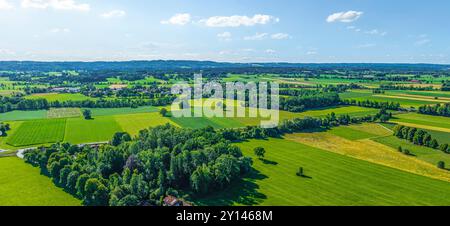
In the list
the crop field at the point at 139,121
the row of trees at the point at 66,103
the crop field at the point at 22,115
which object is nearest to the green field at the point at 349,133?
the crop field at the point at 139,121

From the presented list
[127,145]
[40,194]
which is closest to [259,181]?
[127,145]

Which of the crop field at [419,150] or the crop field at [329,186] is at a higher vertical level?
the crop field at [419,150]

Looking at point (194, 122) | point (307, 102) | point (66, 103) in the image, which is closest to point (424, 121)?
point (307, 102)

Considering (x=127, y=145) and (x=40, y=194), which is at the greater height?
(x=127, y=145)

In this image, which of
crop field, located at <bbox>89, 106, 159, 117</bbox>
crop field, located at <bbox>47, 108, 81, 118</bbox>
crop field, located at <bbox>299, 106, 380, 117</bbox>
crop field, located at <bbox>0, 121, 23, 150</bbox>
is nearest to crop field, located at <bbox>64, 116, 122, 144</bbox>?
crop field, located at <bbox>47, 108, 81, 118</bbox>

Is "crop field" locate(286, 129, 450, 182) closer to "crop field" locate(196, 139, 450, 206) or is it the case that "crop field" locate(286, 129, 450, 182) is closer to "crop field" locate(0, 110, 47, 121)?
"crop field" locate(196, 139, 450, 206)

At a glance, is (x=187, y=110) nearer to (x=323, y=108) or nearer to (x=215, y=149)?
(x=323, y=108)

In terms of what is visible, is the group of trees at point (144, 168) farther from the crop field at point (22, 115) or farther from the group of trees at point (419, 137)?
the crop field at point (22, 115)
